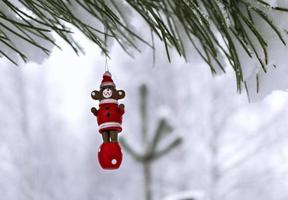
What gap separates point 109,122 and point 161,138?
18.2 feet

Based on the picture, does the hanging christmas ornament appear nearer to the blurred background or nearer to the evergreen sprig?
the evergreen sprig

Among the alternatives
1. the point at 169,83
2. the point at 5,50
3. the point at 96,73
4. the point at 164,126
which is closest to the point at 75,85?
the point at 96,73

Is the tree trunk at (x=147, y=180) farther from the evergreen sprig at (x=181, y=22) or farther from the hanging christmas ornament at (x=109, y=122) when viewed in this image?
the evergreen sprig at (x=181, y=22)

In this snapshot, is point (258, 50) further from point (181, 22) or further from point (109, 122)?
point (109, 122)

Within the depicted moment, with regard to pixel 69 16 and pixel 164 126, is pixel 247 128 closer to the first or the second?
pixel 164 126

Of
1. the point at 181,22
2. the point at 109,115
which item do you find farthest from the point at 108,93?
the point at 181,22

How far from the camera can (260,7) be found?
3.72 feet

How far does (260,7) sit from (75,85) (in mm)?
8584

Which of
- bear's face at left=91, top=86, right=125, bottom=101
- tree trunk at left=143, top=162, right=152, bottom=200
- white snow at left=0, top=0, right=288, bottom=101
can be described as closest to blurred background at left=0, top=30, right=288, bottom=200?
tree trunk at left=143, top=162, right=152, bottom=200

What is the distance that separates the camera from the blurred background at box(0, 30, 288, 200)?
24.5ft

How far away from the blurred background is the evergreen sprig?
5.67 m

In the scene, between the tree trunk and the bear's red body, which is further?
the tree trunk

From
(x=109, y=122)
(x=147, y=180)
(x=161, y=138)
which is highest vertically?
(x=161, y=138)

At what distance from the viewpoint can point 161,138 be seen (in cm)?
687
